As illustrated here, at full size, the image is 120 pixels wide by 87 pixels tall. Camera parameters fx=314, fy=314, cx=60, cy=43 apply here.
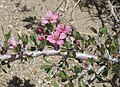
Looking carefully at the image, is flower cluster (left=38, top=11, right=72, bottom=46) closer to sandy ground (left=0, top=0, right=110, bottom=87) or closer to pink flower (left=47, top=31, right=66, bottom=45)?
pink flower (left=47, top=31, right=66, bottom=45)

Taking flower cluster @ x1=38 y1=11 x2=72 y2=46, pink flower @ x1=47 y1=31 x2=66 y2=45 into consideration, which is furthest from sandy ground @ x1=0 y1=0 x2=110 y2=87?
pink flower @ x1=47 y1=31 x2=66 y2=45

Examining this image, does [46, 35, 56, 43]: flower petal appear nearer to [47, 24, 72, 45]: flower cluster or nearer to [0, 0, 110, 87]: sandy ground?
[47, 24, 72, 45]: flower cluster

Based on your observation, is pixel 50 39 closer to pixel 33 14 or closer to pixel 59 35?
pixel 59 35

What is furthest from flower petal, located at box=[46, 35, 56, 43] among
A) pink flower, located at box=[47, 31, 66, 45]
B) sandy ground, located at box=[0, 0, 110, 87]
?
sandy ground, located at box=[0, 0, 110, 87]

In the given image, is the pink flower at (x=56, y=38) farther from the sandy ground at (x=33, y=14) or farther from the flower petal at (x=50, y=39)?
the sandy ground at (x=33, y=14)

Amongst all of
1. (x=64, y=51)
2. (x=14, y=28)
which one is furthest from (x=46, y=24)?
(x=14, y=28)

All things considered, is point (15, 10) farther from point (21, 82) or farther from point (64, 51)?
point (64, 51)

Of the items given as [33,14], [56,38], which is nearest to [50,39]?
[56,38]

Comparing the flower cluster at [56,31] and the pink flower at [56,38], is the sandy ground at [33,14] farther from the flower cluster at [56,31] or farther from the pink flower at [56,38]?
the pink flower at [56,38]

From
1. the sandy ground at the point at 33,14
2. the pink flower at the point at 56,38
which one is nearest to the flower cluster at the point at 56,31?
the pink flower at the point at 56,38

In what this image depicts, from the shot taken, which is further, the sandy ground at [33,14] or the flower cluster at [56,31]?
the sandy ground at [33,14]

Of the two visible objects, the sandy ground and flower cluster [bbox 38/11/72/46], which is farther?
the sandy ground
